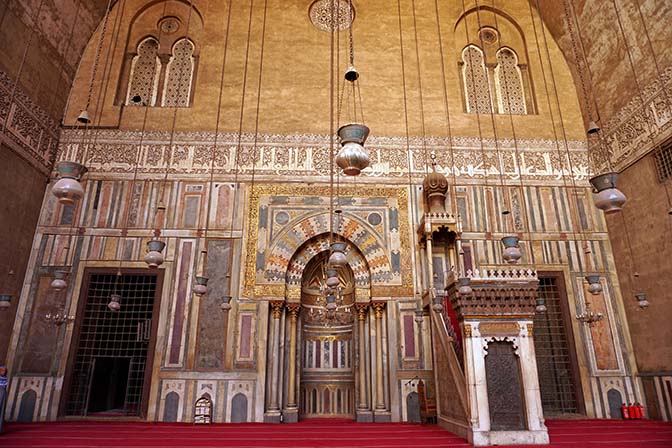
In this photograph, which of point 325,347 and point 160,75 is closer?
point 325,347

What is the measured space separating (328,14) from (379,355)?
7.65 m

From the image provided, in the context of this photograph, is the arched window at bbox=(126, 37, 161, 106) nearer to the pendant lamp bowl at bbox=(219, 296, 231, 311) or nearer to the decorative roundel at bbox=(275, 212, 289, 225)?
the decorative roundel at bbox=(275, 212, 289, 225)

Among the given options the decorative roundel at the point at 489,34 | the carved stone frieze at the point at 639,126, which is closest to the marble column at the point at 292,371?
the carved stone frieze at the point at 639,126

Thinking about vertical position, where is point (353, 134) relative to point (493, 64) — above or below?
below

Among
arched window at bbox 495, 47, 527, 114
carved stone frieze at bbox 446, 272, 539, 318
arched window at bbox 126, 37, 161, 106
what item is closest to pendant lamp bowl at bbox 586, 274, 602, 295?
carved stone frieze at bbox 446, 272, 539, 318

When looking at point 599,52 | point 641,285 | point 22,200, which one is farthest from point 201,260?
point 599,52

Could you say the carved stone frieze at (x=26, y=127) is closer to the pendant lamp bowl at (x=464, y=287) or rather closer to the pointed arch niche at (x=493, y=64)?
the pendant lamp bowl at (x=464, y=287)

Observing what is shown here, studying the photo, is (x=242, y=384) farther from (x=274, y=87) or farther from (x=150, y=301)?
(x=274, y=87)

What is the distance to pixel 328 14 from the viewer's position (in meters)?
10.6

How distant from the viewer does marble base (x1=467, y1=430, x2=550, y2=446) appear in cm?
511

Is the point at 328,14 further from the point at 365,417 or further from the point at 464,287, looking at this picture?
the point at 365,417

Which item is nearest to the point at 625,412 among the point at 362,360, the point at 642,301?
the point at 642,301

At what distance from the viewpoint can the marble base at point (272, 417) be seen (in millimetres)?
7840

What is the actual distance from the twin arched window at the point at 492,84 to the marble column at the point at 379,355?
4844mm
